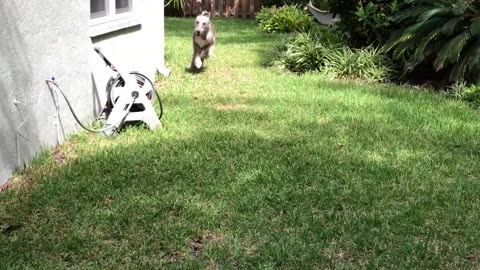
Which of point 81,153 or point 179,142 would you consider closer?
point 81,153

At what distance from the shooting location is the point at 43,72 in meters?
4.82

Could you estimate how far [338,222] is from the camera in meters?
3.73

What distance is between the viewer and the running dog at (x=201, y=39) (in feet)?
29.4

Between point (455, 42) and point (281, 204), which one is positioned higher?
point (455, 42)

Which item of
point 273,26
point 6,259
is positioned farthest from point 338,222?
point 273,26

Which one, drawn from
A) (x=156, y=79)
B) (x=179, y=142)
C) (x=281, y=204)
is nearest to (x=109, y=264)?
(x=281, y=204)

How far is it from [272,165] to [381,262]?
1.72m

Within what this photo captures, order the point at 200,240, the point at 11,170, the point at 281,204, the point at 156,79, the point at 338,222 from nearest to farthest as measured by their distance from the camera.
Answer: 1. the point at 200,240
2. the point at 338,222
3. the point at 281,204
4. the point at 11,170
5. the point at 156,79

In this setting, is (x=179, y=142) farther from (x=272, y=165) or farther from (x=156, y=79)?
(x=156, y=79)

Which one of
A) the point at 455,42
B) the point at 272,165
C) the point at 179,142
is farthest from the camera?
the point at 455,42

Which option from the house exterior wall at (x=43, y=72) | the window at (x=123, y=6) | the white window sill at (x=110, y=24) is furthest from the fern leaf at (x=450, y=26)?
the house exterior wall at (x=43, y=72)

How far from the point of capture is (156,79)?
341 inches

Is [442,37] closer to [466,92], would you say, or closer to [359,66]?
[466,92]

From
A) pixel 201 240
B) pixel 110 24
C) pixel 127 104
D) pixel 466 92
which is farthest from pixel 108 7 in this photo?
pixel 466 92
